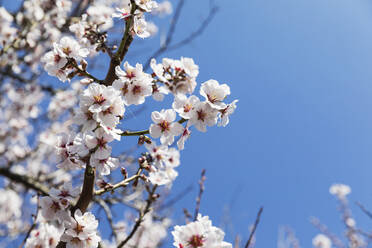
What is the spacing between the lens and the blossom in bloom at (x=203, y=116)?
1.55 metres

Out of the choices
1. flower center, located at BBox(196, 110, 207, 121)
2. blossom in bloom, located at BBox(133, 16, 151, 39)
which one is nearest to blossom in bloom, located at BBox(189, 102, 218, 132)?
flower center, located at BBox(196, 110, 207, 121)

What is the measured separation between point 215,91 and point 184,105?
0.20 meters

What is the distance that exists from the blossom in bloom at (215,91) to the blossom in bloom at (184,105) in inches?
3.7

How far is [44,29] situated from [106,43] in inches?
177

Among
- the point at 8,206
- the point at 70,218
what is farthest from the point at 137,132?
the point at 8,206

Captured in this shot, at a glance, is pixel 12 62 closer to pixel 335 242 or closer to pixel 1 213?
pixel 1 213

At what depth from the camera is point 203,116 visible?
1597 millimetres

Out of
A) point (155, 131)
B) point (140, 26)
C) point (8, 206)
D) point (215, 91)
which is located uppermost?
point (8, 206)

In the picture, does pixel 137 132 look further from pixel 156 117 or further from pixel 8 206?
pixel 8 206

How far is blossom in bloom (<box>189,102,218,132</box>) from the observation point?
1554 millimetres

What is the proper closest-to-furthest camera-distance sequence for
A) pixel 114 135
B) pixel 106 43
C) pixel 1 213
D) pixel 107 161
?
pixel 114 135, pixel 107 161, pixel 106 43, pixel 1 213

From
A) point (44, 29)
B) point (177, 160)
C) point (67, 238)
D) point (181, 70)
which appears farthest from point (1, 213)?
point (181, 70)

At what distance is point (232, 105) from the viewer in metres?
1.65

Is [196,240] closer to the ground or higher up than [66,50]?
closer to the ground
